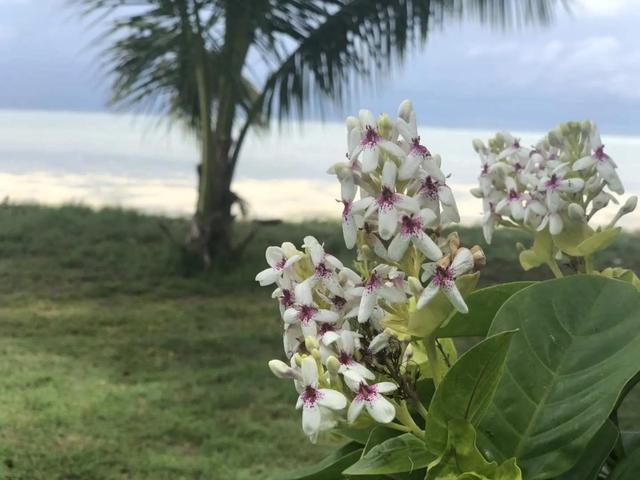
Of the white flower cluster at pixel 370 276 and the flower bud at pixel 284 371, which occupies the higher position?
the white flower cluster at pixel 370 276

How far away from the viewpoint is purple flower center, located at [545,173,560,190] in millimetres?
559

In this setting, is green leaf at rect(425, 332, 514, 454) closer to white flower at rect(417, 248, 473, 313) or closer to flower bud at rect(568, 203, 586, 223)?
white flower at rect(417, 248, 473, 313)

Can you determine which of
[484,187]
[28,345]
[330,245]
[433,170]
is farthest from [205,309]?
[433,170]

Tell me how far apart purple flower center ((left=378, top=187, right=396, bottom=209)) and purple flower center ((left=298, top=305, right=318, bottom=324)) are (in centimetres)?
6

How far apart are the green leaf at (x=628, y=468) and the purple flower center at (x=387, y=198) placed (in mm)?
205

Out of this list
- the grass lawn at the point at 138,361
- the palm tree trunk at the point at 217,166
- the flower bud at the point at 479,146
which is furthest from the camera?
the palm tree trunk at the point at 217,166

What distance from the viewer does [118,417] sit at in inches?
87.9

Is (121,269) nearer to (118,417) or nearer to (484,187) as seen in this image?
(118,417)

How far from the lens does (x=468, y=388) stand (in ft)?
1.20

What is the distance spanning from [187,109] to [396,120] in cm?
407

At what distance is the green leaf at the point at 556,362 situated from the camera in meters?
0.41

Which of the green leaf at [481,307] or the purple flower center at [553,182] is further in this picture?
the purple flower center at [553,182]

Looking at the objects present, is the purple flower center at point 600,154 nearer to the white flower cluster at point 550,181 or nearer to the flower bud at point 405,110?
the white flower cluster at point 550,181

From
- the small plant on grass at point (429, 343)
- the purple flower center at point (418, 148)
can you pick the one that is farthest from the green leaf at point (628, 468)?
the purple flower center at point (418, 148)
